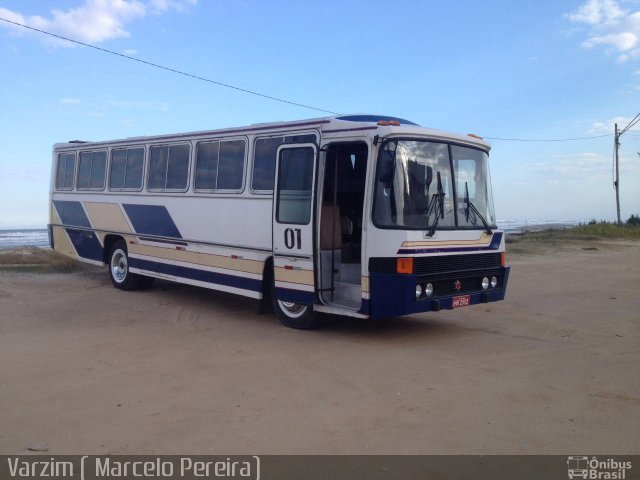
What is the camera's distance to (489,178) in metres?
9.49

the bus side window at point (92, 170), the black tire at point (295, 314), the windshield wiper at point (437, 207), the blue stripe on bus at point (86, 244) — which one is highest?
the bus side window at point (92, 170)

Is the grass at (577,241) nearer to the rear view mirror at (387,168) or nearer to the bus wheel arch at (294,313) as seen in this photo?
the bus wheel arch at (294,313)

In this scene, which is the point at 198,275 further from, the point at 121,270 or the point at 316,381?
the point at 316,381

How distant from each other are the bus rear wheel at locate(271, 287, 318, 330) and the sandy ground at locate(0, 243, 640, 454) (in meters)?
0.21

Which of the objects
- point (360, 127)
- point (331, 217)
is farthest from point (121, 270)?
point (360, 127)

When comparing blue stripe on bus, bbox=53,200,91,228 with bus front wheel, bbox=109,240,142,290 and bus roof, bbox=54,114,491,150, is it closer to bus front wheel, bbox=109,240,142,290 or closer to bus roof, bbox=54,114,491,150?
A: bus front wheel, bbox=109,240,142,290

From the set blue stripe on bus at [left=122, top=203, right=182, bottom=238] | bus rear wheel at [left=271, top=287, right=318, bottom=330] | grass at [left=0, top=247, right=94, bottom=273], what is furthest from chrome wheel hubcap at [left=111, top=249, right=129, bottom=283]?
bus rear wheel at [left=271, top=287, right=318, bottom=330]

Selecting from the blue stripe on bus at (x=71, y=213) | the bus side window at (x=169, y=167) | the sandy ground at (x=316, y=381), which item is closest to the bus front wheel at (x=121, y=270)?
the blue stripe on bus at (x=71, y=213)

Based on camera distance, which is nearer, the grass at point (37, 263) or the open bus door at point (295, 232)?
the open bus door at point (295, 232)

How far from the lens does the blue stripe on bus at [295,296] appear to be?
29.3ft

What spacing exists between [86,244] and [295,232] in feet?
24.3

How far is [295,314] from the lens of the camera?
9500mm
